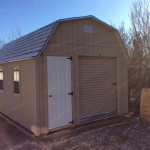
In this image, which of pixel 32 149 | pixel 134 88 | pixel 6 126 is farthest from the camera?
pixel 134 88

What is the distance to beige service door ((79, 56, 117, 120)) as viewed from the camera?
5.87 m

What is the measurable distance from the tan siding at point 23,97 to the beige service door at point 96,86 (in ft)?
5.35

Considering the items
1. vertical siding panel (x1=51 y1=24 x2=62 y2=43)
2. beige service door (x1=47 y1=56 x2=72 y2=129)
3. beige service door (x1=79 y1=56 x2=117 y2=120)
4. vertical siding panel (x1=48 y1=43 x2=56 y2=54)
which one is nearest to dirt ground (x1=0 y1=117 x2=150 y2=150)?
beige service door (x1=47 y1=56 x2=72 y2=129)

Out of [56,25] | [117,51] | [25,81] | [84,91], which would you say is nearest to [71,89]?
[84,91]

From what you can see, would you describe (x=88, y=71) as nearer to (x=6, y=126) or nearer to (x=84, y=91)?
(x=84, y=91)

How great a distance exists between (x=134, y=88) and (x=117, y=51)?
2236 millimetres

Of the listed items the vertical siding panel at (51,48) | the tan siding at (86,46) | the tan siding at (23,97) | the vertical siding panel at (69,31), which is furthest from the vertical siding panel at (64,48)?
the tan siding at (23,97)

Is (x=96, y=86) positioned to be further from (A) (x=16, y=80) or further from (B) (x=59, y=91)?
(A) (x=16, y=80)

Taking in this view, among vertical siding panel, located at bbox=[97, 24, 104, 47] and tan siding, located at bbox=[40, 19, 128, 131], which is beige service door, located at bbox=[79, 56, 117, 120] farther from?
vertical siding panel, located at bbox=[97, 24, 104, 47]

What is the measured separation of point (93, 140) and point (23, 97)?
2534 mm

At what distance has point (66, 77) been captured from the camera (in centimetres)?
536

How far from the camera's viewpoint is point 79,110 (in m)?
5.71

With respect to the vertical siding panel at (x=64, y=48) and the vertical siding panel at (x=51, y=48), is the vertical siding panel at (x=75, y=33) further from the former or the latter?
the vertical siding panel at (x=51, y=48)

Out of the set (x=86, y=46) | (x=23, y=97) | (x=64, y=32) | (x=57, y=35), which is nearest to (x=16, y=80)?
(x=23, y=97)
